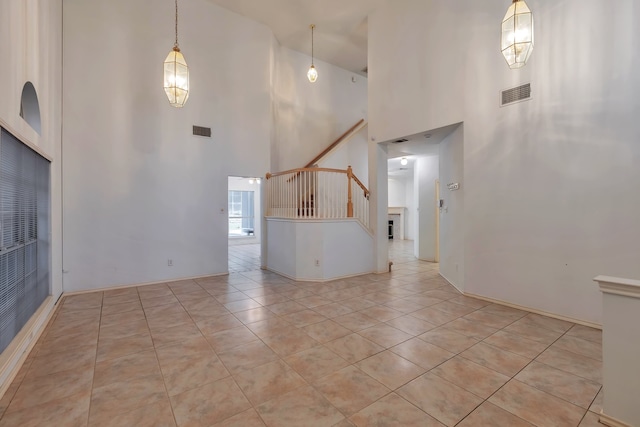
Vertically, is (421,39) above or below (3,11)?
above

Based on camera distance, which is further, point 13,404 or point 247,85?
point 247,85

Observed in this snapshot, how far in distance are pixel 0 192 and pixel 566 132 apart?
19.4 feet

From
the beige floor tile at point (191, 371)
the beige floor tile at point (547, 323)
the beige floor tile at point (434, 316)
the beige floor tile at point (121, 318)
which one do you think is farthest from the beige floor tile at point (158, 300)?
the beige floor tile at point (547, 323)

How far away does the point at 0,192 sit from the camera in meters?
2.40

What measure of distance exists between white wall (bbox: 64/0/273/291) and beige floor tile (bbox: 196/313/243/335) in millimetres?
2431

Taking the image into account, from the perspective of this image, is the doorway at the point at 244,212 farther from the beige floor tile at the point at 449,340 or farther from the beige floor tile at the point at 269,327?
the beige floor tile at the point at 449,340

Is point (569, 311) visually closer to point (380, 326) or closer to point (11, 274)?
point (380, 326)

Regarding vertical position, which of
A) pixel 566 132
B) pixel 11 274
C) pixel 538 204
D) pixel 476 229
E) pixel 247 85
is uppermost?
pixel 247 85

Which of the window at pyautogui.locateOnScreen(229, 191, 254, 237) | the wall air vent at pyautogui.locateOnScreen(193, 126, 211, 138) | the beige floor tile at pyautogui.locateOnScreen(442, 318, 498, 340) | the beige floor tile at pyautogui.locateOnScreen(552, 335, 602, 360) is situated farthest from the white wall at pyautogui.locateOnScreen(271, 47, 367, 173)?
the window at pyautogui.locateOnScreen(229, 191, 254, 237)

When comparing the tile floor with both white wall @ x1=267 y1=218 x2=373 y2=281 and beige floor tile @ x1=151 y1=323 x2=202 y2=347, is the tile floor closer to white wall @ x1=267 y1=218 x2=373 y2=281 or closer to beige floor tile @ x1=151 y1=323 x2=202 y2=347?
beige floor tile @ x1=151 y1=323 x2=202 y2=347

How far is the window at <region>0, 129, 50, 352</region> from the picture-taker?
8.17 feet

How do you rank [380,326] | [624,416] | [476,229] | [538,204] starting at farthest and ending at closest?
[476,229], [538,204], [380,326], [624,416]

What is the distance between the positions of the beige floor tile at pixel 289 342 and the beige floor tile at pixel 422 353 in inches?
34.6

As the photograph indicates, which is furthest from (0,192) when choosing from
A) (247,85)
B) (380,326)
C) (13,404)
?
(247,85)
